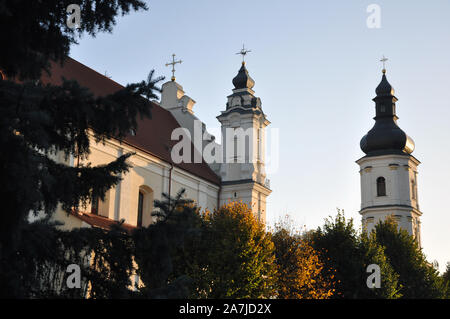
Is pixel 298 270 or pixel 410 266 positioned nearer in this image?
pixel 298 270

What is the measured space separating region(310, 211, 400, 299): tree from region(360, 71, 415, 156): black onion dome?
1679 cm

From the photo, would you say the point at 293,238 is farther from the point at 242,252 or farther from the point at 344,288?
the point at 242,252

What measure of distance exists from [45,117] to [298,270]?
73.9ft

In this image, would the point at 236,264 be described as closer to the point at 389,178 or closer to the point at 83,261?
the point at 83,261

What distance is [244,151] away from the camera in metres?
36.2

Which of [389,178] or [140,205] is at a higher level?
[389,178]

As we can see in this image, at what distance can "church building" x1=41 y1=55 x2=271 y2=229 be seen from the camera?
91.0 feet

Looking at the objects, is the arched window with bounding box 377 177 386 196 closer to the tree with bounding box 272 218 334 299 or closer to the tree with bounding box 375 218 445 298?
the tree with bounding box 375 218 445 298

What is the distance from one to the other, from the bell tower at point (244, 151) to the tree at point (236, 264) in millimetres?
10028

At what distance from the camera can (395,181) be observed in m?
47.2

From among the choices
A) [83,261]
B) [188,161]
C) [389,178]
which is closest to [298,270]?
[188,161]

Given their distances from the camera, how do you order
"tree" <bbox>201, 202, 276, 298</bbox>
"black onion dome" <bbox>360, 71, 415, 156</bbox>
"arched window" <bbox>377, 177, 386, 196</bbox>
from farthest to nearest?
"black onion dome" <bbox>360, 71, 415, 156</bbox>
"arched window" <bbox>377, 177, 386, 196</bbox>
"tree" <bbox>201, 202, 276, 298</bbox>

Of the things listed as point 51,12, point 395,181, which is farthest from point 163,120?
point 51,12

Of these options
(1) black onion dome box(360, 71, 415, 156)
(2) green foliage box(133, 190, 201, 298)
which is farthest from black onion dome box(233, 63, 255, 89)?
(2) green foliage box(133, 190, 201, 298)
